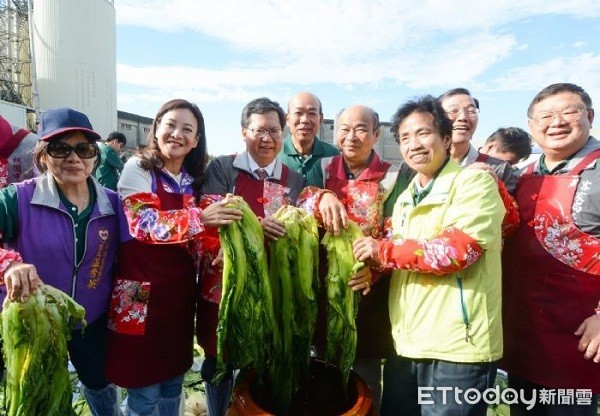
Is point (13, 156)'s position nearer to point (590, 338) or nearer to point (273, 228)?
point (273, 228)

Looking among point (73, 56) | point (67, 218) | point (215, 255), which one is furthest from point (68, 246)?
point (73, 56)

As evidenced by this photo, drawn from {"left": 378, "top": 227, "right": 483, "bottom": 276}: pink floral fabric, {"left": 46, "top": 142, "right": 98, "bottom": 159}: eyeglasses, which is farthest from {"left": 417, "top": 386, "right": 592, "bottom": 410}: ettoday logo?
{"left": 46, "top": 142, "right": 98, "bottom": 159}: eyeglasses

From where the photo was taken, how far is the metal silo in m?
19.0

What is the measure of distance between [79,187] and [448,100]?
115 inches

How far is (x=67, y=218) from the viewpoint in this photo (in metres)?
2.50

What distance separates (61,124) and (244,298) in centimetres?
152

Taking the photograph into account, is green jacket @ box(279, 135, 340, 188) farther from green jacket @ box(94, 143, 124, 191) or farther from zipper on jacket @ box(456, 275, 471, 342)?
green jacket @ box(94, 143, 124, 191)

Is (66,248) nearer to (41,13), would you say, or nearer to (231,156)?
(231,156)

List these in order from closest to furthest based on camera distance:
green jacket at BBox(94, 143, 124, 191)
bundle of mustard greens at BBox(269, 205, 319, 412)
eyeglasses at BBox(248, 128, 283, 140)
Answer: bundle of mustard greens at BBox(269, 205, 319, 412) < eyeglasses at BBox(248, 128, 283, 140) < green jacket at BBox(94, 143, 124, 191)

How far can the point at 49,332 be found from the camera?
2061mm

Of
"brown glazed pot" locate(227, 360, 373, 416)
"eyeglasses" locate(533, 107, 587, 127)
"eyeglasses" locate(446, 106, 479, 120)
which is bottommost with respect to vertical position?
"brown glazed pot" locate(227, 360, 373, 416)

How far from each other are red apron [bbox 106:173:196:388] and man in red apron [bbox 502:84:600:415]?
2164 millimetres

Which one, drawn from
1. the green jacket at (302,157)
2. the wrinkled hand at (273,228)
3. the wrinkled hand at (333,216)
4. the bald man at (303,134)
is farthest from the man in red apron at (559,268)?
the bald man at (303,134)

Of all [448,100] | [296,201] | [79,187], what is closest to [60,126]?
[79,187]
